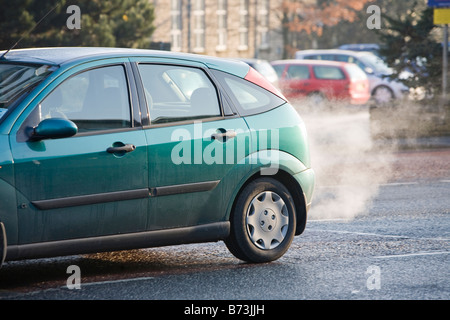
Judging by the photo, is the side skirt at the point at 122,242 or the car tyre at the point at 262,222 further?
the car tyre at the point at 262,222

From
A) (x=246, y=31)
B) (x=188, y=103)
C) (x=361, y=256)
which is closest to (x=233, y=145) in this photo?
(x=188, y=103)

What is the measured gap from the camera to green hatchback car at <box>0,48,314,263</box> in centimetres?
645

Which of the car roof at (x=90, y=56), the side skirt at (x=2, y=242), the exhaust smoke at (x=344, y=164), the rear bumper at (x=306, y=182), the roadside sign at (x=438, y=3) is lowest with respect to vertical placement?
the exhaust smoke at (x=344, y=164)

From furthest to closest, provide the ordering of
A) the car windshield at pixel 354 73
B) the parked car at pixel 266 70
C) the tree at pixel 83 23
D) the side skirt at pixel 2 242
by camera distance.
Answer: the parked car at pixel 266 70
the car windshield at pixel 354 73
the tree at pixel 83 23
the side skirt at pixel 2 242

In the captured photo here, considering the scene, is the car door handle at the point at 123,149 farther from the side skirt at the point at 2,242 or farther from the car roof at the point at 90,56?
the side skirt at the point at 2,242

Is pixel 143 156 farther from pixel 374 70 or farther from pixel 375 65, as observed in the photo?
pixel 375 65

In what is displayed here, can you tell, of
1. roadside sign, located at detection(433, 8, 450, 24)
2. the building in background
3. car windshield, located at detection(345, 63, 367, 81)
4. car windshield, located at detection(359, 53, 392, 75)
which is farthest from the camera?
the building in background

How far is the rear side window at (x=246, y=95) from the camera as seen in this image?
7629 millimetres

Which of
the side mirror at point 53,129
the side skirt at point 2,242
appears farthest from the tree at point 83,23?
the side skirt at point 2,242

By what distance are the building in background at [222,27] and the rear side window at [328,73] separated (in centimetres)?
1745

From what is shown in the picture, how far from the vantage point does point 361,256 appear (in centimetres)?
805

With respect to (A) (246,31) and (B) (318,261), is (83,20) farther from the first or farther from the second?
(A) (246,31)

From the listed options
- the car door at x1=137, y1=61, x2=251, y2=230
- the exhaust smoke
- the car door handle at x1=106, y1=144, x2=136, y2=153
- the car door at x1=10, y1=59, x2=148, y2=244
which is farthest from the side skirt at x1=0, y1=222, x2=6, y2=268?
the exhaust smoke

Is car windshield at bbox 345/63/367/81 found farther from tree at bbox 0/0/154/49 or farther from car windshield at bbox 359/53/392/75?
tree at bbox 0/0/154/49
